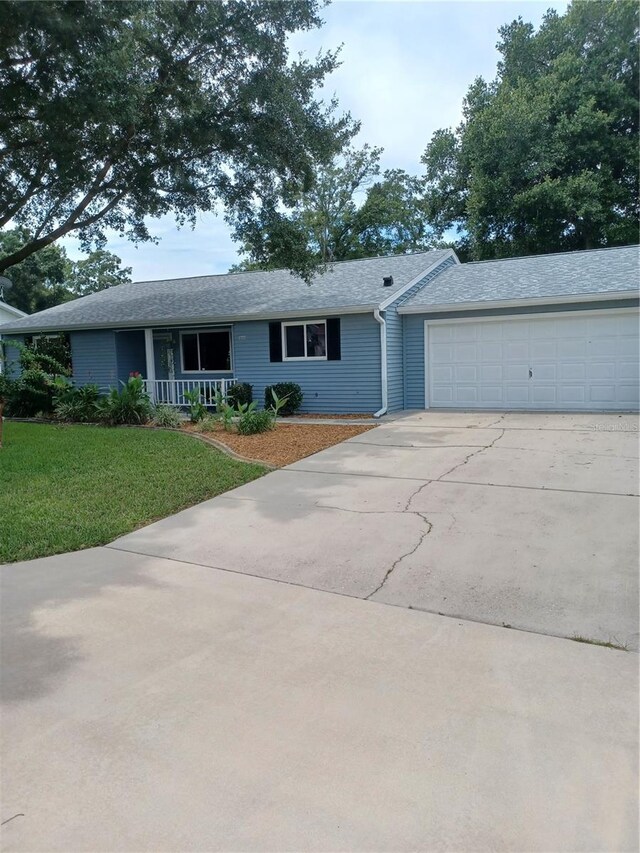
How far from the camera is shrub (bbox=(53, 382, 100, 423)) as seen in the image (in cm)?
1379

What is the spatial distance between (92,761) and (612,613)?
3083mm

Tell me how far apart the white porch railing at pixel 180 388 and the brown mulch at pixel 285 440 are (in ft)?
8.98

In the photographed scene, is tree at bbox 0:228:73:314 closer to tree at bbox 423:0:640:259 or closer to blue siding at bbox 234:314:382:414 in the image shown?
tree at bbox 423:0:640:259

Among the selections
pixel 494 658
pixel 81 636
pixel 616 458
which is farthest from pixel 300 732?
pixel 616 458

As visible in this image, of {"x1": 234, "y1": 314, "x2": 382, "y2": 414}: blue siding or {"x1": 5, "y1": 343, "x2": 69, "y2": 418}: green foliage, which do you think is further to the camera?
{"x1": 5, "y1": 343, "x2": 69, "y2": 418}: green foliage

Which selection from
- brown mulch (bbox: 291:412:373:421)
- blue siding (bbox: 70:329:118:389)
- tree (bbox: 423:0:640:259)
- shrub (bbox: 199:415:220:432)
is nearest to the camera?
shrub (bbox: 199:415:220:432)

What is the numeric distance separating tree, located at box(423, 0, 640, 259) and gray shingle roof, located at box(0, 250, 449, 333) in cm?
899

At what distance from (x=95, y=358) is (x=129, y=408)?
16.7 ft

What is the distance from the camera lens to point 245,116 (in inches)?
442

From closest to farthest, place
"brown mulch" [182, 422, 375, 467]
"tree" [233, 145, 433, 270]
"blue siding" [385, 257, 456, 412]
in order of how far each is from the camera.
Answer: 1. "brown mulch" [182, 422, 375, 467]
2. "blue siding" [385, 257, 456, 412]
3. "tree" [233, 145, 433, 270]

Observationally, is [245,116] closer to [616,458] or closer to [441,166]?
[616,458]

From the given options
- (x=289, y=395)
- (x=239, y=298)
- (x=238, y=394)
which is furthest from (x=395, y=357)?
(x=239, y=298)

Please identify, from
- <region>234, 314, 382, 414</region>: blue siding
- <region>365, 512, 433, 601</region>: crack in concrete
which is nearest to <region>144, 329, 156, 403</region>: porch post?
<region>234, 314, 382, 414</region>: blue siding

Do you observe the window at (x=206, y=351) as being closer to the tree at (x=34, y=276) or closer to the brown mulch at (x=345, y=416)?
the brown mulch at (x=345, y=416)
